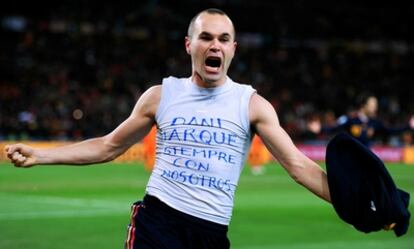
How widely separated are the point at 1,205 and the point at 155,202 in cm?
1136

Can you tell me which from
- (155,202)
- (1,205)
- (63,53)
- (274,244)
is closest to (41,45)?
(63,53)

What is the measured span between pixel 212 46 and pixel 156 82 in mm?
32083

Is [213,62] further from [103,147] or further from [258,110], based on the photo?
[103,147]

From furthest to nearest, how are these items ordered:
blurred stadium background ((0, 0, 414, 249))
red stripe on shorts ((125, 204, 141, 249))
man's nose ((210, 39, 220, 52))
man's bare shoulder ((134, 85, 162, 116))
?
1. blurred stadium background ((0, 0, 414, 249))
2. man's bare shoulder ((134, 85, 162, 116))
3. red stripe on shorts ((125, 204, 141, 249))
4. man's nose ((210, 39, 220, 52))

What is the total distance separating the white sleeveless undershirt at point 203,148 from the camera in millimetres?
5449

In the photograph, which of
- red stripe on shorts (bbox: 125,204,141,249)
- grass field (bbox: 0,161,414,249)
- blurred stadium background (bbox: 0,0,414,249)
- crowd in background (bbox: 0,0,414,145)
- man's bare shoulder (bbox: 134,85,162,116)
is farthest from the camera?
crowd in background (bbox: 0,0,414,145)

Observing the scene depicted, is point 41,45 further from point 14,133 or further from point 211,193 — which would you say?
point 211,193

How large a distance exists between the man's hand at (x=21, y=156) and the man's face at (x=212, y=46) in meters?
1.18

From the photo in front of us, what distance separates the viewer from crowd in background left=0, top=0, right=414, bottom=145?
33.5 meters

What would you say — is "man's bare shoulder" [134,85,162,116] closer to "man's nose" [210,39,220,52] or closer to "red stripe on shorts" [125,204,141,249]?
"man's nose" [210,39,220,52]

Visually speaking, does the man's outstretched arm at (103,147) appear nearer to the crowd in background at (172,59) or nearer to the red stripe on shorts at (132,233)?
the red stripe on shorts at (132,233)

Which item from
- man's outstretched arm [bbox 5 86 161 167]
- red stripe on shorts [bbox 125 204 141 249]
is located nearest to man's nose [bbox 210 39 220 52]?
man's outstretched arm [bbox 5 86 161 167]

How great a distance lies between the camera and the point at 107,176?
25125 mm

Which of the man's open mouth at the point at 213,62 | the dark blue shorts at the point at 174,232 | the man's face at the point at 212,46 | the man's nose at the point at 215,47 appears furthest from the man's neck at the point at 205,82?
the dark blue shorts at the point at 174,232
